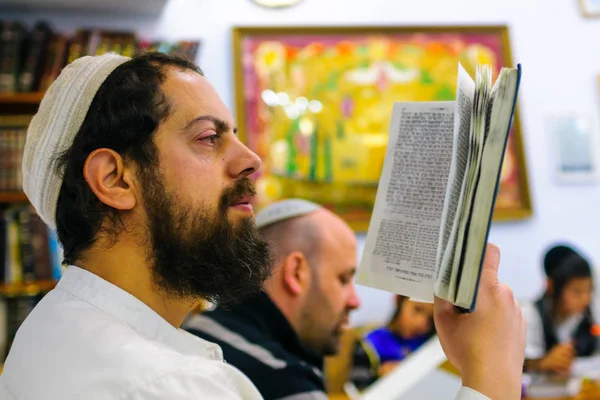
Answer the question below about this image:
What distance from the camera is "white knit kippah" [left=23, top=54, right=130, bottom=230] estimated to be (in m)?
1.01

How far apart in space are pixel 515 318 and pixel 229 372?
397mm

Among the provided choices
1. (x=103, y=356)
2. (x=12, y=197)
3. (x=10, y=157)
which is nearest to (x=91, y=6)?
(x=10, y=157)

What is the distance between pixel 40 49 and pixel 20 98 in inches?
10.2

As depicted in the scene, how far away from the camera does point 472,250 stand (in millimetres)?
742

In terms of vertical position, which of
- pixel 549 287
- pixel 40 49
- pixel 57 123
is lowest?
pixel 549 287

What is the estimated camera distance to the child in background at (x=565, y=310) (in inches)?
119

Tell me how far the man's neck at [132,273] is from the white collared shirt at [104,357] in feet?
0.11

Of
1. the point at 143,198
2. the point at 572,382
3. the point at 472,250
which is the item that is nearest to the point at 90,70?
the point at 143,198

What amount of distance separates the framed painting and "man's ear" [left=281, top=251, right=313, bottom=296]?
1329 mm

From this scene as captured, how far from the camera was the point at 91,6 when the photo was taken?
311cm

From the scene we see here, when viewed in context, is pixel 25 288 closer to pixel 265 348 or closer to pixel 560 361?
pixel 265 348

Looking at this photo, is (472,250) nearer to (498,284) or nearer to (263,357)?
(498,284)

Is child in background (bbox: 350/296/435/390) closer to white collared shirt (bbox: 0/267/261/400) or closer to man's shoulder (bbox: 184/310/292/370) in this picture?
man's shoulder (bbox: 184/310/292/370)

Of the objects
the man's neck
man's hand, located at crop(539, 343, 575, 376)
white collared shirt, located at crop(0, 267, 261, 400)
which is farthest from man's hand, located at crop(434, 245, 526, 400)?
man's hand, located at crop(539, 343, 575, 376)
